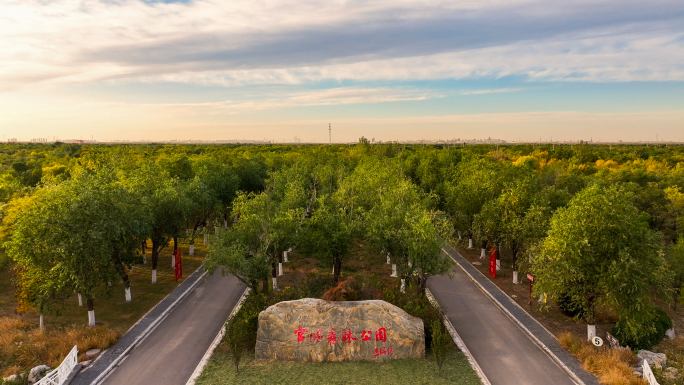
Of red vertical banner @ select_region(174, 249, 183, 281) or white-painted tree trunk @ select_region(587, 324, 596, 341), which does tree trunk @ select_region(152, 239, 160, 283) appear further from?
white-painted tree trunk @ select_region(587, 324, 596, 341)

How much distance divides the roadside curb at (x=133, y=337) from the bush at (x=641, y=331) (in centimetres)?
2814

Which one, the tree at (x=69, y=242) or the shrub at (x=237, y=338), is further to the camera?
the tree at (x=69, y=242)

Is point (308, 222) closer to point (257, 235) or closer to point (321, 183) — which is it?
point (257, 235)

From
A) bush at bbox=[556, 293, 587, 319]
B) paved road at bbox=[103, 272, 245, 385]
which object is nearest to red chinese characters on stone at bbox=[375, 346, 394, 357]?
paved road at bbox=[103, 272, 245, 385]

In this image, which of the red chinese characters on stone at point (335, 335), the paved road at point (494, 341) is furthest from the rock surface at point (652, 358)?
the red chinese characters on stone at point (335, 335)

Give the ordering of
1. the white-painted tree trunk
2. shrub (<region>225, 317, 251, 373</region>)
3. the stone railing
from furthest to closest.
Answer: the white-painted tree trunk < shrub (<region>225, 317, 251, 373</region>) < the stone railing

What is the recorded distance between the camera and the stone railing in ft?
59.5

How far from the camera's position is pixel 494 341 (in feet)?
77.9

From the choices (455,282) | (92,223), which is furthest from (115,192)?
(455,282)

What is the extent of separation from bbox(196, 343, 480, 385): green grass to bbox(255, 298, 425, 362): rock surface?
42 centimetres

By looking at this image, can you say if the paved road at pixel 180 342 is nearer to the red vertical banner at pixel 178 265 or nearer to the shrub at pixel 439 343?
the red vertical banner at pixel 178 265

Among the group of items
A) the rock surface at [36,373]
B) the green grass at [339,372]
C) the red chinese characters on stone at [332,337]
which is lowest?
the green grass at [339,372]

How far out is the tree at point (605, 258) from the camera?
21.2m

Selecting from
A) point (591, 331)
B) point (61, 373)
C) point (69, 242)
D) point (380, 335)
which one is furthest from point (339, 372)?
point (69, 242)
